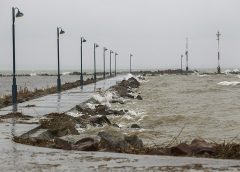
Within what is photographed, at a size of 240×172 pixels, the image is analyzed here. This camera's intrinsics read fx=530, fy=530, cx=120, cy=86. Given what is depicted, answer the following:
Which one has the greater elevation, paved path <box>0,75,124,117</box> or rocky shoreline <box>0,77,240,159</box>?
rocky shoreline <box>0,77,240,159</box>

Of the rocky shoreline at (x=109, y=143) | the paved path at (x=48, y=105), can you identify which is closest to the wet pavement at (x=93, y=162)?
the rocky shoreline at (x=109, y=143)

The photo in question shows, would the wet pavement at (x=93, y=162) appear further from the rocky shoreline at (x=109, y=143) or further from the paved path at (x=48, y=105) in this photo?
the paved path at (x=48, y=105)

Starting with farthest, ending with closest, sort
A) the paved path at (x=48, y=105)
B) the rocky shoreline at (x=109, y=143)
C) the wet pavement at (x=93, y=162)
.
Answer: the paved path at (x=48, y=105), the rocky shoreline at (x=109, y=143), the wet pavement at (x=93, y=162)

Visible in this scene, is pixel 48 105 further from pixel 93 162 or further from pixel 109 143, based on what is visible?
pixel 93 162

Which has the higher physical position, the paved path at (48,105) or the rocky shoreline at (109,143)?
the rocky shoreline at (109,143)

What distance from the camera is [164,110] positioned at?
1123 inches

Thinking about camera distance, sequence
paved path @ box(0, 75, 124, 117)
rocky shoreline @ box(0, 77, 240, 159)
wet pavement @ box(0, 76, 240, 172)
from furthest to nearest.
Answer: paved path @ box(0, 75, 124, 117), rocky shoreline @ box(0, 77, 240, 159), wet pavement @ box(0, 76, 240, 172)

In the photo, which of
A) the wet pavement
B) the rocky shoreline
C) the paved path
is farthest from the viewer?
the paved path

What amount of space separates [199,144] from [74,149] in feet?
8.72

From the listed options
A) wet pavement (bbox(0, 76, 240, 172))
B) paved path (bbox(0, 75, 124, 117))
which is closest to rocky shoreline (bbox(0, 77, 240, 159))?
wet pavement (bbox(0, 76, 240, 172))

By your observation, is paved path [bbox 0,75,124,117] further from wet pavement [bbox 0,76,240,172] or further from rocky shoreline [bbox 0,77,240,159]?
→ wet pavement [bbox 0,76,240,172]

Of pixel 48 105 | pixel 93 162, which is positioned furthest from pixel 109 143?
pixel 48 105

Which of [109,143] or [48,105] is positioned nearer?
[109,143]

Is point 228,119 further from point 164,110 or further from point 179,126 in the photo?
point 164,110
